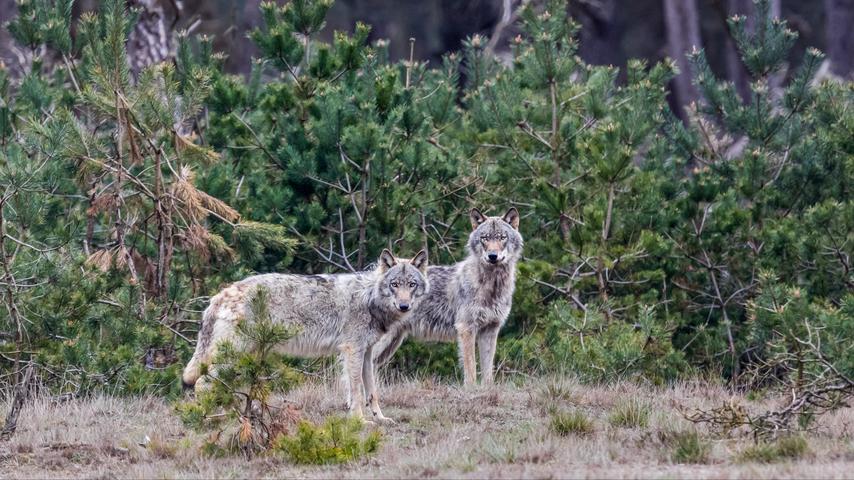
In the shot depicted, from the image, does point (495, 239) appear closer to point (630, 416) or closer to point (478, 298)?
point (478, 298)

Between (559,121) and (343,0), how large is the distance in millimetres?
27329

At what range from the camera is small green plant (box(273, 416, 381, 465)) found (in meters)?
9.07

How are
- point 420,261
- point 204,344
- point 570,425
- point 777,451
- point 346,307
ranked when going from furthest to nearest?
point 420,261
point 346,307
point 204,344
point 570,425
point 777,451

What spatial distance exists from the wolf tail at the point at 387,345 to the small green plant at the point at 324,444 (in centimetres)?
264

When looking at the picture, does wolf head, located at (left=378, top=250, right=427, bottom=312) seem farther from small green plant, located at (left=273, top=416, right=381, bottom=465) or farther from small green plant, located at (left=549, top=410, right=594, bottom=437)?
small green plant, located at (left=273, top=416, right=381, bottom=465)

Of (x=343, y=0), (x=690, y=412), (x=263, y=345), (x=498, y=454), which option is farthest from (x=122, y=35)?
(x=343, y=0)

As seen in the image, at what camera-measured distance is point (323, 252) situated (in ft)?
47.0

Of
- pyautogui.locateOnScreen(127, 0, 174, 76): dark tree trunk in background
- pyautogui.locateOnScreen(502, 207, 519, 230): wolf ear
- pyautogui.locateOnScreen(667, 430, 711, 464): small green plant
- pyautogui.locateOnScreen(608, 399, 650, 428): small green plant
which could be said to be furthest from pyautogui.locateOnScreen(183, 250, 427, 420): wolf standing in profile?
pyautogui.locateOnScreen(127, 0, 174, 76): dark tree trunk in background

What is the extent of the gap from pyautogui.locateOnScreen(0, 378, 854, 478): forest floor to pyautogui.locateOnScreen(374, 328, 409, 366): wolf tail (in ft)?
1.48

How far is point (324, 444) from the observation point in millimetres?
9109

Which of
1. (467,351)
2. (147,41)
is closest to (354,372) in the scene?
(467,351)

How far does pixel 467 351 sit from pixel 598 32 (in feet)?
85.6

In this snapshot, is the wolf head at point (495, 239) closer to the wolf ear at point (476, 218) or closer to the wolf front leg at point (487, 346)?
the wolf ear at point (476, 218)

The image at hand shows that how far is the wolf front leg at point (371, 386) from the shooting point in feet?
35.2
